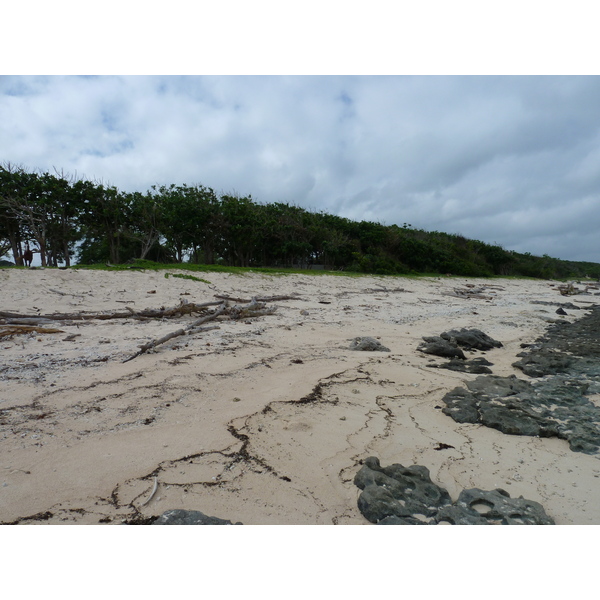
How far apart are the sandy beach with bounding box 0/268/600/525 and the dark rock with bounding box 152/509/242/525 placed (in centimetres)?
7

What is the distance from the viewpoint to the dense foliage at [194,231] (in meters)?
22.3

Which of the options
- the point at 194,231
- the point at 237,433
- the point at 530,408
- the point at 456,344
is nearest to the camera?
the point at 237,433

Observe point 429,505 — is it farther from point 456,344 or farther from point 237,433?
point 456,344

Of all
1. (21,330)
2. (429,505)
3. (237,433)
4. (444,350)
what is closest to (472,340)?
(444,350)

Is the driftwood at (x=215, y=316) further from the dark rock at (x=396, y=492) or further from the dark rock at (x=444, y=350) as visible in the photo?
the dark rock at (x=444, y=350)

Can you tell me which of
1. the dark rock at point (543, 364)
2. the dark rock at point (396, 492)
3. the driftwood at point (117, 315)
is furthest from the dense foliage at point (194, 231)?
the dark rock at point (396, 492)

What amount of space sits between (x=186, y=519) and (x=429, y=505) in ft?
4.65

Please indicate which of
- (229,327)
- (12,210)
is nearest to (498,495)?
(229,327)

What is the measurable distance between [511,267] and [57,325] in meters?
48.8

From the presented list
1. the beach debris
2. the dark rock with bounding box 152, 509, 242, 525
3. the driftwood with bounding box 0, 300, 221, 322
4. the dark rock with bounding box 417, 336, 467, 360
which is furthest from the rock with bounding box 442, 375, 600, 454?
the driftwood with bounding box 0, 300, 221, 322

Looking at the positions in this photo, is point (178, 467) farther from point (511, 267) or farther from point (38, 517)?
point (511, 267)

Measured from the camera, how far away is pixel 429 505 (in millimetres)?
2184

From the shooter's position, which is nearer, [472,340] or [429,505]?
[429,505]

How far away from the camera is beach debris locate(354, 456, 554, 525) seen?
6.79ft
